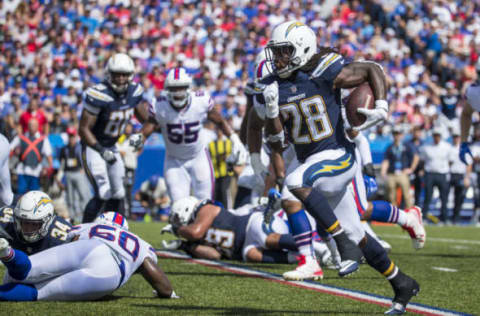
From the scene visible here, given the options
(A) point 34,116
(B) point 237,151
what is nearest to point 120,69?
(B) point 237,151

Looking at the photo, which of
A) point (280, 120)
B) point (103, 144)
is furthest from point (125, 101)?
point (280, 120)

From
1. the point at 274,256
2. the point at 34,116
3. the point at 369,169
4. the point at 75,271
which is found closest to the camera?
the point at 75,271

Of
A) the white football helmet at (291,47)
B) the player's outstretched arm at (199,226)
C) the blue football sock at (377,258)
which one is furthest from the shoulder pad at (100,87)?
the blue football sock at (377,258)

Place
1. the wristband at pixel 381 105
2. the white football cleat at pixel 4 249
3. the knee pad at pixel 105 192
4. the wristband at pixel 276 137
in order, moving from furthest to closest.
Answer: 1. the knee pad at pixel 105 192
2. the wristband at pixel 276 137
3. the wristband at pixel 381 105
4. the white football cleat at pixel 4 249

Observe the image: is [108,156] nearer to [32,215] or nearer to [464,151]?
[32,215]

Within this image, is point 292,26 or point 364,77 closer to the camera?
point 364,77

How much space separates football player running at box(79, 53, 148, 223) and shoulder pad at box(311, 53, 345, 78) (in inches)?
113

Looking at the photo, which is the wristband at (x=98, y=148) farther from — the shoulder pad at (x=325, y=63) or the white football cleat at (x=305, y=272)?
the shoulder pad at (x=325, y=63)

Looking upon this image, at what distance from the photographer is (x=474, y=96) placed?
21.5 feet

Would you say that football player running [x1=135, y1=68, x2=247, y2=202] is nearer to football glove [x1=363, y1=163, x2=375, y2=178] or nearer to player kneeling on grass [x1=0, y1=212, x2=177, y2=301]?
football glove [x1=363, y1=163, x2=375, y2=178]

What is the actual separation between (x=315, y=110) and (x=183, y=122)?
2933 millimetres

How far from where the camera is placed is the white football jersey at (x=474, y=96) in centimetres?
655

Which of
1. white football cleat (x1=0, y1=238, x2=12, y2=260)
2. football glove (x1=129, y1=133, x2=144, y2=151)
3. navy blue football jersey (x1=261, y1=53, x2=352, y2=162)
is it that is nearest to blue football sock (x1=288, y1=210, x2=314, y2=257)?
navy blue football jersey (x1=261, y1=53, x2=352, y2=162)

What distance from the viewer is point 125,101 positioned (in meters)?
7.25
